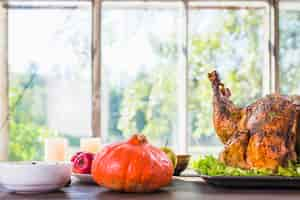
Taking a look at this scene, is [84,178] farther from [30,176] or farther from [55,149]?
[55,149]

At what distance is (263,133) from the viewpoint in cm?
123

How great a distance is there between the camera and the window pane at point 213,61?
3.34 m

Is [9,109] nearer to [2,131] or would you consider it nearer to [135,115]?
[2,131]

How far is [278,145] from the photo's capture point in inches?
47.8

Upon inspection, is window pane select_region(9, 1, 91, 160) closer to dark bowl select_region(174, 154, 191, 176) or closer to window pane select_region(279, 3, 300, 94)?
window pane select_region(279, 3, 300, 94)

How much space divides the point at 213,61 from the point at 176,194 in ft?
7.74

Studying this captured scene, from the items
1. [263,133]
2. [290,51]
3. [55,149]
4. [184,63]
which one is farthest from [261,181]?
[290,51]

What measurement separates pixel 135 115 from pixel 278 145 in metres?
2.17

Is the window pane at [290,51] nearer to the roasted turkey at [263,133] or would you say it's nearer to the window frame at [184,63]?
the window frame at [184,63]

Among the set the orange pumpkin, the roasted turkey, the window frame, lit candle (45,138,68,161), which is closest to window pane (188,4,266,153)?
the window frame

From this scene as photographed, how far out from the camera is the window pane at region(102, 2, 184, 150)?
10.9 feet

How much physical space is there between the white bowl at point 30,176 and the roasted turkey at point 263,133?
49cm

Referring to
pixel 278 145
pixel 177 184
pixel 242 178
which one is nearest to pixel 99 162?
pixel 177 184

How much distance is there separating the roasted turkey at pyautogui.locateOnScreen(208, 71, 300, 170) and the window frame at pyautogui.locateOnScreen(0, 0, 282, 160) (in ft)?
6.47
